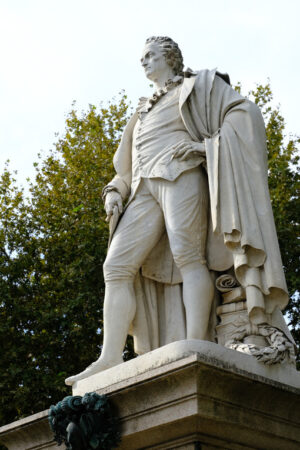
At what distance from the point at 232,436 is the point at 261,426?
25cm

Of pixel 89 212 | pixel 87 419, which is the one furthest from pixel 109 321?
pixel 89 212

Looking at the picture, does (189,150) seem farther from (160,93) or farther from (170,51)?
(170,51)

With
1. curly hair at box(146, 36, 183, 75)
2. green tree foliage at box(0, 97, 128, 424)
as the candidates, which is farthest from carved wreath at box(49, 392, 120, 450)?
green tree foliage at box(0, 97, 128, 424)

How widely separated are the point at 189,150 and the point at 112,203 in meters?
0.89

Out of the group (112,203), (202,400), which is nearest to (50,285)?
(112,203)

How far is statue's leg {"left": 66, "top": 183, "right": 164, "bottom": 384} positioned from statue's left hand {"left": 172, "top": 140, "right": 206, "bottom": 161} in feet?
1.47

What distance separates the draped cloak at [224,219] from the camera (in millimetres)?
6594

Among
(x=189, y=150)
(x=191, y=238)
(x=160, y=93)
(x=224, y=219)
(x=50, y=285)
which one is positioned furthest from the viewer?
(x=50, y=285)

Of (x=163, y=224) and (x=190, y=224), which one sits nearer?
(x=190, y=224)

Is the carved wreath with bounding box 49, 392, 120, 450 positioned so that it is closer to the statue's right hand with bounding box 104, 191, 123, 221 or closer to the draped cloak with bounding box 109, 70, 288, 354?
the draped cloak with bounding box 109, 70, 288, 354

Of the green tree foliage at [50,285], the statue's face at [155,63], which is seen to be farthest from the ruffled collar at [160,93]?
the green tree foliage at [50,285]

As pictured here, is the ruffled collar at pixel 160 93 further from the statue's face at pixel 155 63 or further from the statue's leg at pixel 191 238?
the statue's leg at pixel 191 238

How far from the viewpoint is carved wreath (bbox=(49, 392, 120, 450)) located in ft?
19.3

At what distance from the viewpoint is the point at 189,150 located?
7.17 metres
